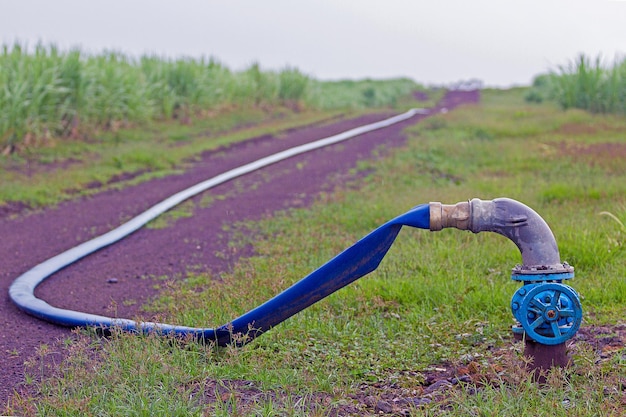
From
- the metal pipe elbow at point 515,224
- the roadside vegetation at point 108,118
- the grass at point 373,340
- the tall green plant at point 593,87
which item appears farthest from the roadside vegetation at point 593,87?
the metal pipe elbow at point 515,224

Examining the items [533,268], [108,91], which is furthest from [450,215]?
[108,91]

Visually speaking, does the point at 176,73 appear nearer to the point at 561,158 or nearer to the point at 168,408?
the point at 561,158

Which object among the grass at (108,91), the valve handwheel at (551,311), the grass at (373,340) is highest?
the grass at (108,91)

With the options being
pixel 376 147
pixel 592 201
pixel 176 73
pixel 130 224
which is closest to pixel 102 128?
pixel 176 73

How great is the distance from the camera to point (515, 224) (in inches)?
119

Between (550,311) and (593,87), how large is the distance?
15339mm

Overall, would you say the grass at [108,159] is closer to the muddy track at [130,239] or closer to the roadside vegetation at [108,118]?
the roadside vegetation at [108,118]

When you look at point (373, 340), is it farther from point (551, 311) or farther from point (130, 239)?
point (130, 239)

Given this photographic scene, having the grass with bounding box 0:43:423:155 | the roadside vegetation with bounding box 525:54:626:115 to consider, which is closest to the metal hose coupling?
the grass with bounding box 0:43:423:155

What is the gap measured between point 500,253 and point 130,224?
3112 mm

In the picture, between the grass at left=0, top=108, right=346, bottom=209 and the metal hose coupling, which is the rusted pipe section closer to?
the metal hose coupling

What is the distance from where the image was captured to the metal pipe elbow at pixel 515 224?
300 centimetres

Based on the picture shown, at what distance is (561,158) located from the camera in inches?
381

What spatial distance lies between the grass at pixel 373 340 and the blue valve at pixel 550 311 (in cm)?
15
